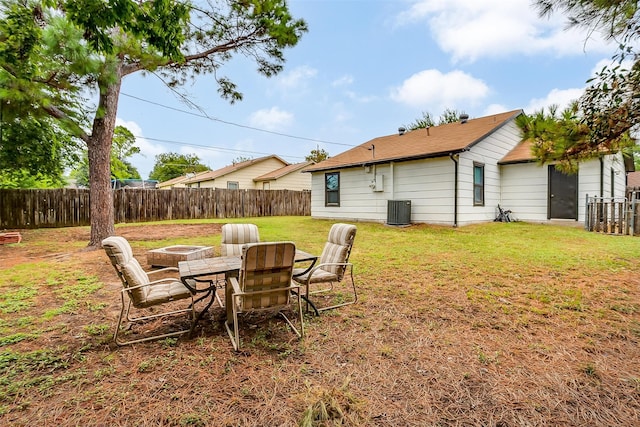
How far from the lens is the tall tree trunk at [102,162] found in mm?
7445

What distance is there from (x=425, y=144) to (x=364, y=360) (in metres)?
11.0

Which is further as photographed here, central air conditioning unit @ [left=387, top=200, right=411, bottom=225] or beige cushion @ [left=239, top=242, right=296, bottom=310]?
central air conditioning unit @ [left=387, top=200, right=411, bottom=225]

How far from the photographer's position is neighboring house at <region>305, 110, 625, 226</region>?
34.0 feet

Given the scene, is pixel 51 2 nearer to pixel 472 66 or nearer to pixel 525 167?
pixel 525 167

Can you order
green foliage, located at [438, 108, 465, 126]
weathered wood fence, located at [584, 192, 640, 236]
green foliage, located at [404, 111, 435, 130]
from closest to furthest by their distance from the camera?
weathered wood fence, located at [584, 192, 640, 236]
green foliage, located at [438, 108, 465, 126]
green foliage, located at [404, 111, 435, 130]

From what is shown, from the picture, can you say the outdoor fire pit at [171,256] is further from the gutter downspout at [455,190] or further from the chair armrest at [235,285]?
the gutter downspout at [455,190]

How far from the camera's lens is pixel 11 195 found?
1152 cm

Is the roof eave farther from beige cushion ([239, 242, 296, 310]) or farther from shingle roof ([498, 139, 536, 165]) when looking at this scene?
beige cushion ([239, 242, 296, 310])

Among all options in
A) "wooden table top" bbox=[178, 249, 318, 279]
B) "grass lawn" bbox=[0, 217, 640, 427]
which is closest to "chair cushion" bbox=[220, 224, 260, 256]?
"wooden table top" bbox=[178, 249, 318, 279]

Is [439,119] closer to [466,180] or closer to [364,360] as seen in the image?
[466,180]

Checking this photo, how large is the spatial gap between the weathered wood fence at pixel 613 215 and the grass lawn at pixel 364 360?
16.9 feet

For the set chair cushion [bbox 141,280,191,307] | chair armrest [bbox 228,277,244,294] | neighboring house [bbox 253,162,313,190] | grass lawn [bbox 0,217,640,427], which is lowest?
grass lawn [bbox 0,217,640,427]

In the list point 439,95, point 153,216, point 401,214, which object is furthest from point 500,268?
point 439,95

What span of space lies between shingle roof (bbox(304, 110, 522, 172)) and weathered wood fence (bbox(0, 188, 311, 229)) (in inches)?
213
